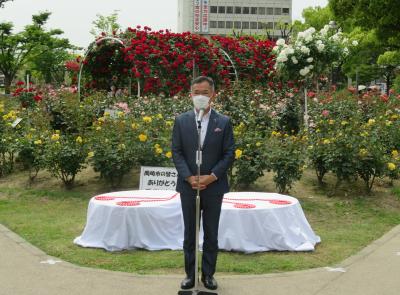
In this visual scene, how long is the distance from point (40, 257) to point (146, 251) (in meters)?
1.09

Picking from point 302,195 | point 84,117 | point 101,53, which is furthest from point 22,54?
point 302,195

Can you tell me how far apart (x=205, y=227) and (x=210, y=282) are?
46 centimetres

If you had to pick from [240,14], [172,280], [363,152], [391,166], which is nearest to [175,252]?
[172,280]

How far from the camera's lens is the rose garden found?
22.3 feet

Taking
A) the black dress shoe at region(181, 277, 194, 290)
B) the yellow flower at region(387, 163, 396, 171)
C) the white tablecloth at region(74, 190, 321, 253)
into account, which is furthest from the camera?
the yellow flower at region(387, 163, 396, 171)

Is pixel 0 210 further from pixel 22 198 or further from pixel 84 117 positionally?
pixel 84 117

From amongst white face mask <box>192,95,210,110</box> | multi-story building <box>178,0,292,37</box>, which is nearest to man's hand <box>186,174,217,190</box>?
white face mask <box>192,95,210,110</box>

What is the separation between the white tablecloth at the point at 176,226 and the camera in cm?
607

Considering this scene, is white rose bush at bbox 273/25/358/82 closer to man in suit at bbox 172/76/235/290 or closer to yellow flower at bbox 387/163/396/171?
yellow flower at bbox 387/163/396/171

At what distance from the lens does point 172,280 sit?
515 centimetres

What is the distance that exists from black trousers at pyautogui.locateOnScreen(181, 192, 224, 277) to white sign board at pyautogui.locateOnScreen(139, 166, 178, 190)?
2664 mm

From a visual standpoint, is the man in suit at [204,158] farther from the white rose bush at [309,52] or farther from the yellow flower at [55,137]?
the white rose bush at [309,52]

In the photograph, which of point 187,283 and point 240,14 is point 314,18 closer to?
point 187,283

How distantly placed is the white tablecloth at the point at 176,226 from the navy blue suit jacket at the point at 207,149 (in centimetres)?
140
